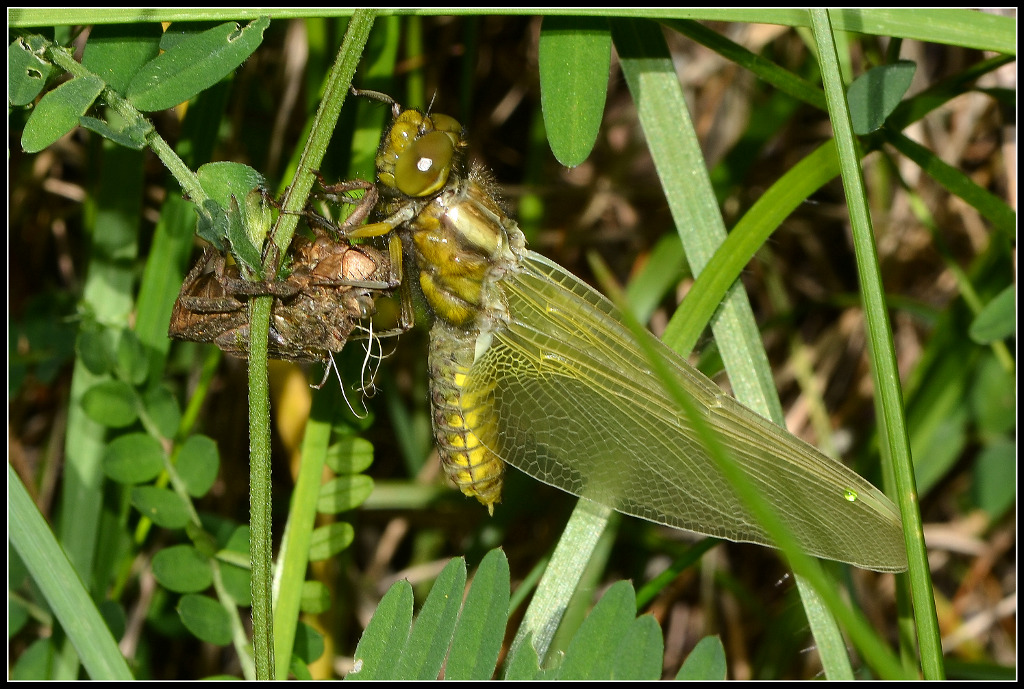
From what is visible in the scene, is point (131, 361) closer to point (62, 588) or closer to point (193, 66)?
point (62, 588)

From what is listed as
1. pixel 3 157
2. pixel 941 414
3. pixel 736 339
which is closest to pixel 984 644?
pixel 941 414

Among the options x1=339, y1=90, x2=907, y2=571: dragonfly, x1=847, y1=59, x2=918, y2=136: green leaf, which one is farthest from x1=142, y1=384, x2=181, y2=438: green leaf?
x1=847, y1=59, x2=918, y2=136: green leaf

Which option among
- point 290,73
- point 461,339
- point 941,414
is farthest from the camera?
point 941,414

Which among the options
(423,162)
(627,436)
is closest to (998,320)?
(627,436)

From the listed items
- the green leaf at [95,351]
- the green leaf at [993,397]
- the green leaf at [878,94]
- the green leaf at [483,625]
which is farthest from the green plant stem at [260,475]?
the green leaf at [993,397]

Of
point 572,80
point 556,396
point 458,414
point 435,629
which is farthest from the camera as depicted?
point 556,396

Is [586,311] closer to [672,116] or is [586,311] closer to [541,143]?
[672,116]
